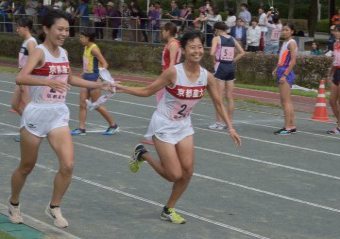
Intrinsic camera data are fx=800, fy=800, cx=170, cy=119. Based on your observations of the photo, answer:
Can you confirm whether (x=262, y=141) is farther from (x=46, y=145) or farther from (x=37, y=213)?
(x=37, y=213)

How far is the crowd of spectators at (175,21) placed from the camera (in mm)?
26219

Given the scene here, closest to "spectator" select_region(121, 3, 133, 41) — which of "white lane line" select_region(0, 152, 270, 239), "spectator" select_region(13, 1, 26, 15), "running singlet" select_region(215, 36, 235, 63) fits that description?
"spectator" select_region(13, 1, 26, 15)

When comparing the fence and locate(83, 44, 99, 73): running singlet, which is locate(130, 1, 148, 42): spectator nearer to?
the fence

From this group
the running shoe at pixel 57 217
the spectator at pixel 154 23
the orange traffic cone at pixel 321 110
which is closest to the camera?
the running shoe at pixel 57 217

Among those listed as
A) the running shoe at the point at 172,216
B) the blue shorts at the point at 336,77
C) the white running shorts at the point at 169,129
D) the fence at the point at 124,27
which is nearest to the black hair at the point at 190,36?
the white running shorts at the point at 169,129

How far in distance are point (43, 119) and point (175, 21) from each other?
20.6 m

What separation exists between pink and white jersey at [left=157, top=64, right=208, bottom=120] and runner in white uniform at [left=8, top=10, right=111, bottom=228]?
98cm

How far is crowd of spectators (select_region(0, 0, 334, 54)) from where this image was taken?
26219 mm

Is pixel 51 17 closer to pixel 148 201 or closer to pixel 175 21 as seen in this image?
pixel 148 201

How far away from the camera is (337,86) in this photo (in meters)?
14.0

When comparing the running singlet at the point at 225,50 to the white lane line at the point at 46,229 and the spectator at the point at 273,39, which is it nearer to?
the white lane line at the point at 46,229

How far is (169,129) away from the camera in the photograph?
7.48 meters

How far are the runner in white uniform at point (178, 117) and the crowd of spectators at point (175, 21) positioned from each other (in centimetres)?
1647

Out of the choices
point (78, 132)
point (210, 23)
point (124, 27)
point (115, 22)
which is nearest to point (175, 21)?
point (210, 23)
